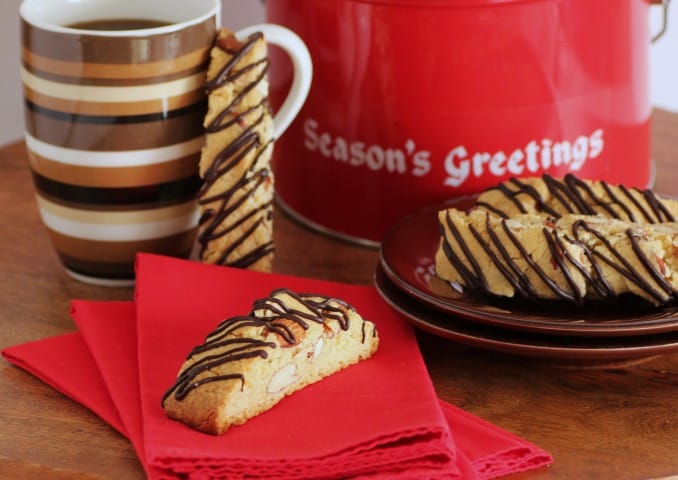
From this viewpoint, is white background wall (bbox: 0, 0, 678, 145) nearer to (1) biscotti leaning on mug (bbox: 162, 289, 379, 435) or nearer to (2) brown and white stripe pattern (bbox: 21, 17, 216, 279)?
(2) brown and white stripe pattern (bbox: 21, 17, 216, 279)

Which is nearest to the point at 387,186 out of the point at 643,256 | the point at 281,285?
the point at 281,285

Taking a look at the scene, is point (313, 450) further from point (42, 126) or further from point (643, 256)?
point (42, 126)

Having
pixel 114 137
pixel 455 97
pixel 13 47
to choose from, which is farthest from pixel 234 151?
pixel 13 47

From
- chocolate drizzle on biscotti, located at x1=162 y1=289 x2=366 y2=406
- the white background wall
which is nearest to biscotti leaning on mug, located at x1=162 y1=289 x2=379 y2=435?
chocolate drizzle on biscotti, located at x1=162 y1=289 x2=366 y2=406

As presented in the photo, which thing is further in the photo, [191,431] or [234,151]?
[234,151]

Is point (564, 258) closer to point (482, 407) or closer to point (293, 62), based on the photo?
point (482, 407)

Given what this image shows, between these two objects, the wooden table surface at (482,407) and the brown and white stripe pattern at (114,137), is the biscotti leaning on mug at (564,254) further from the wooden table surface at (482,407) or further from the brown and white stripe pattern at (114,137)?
the brown and white stripe pattern at (114,137)
